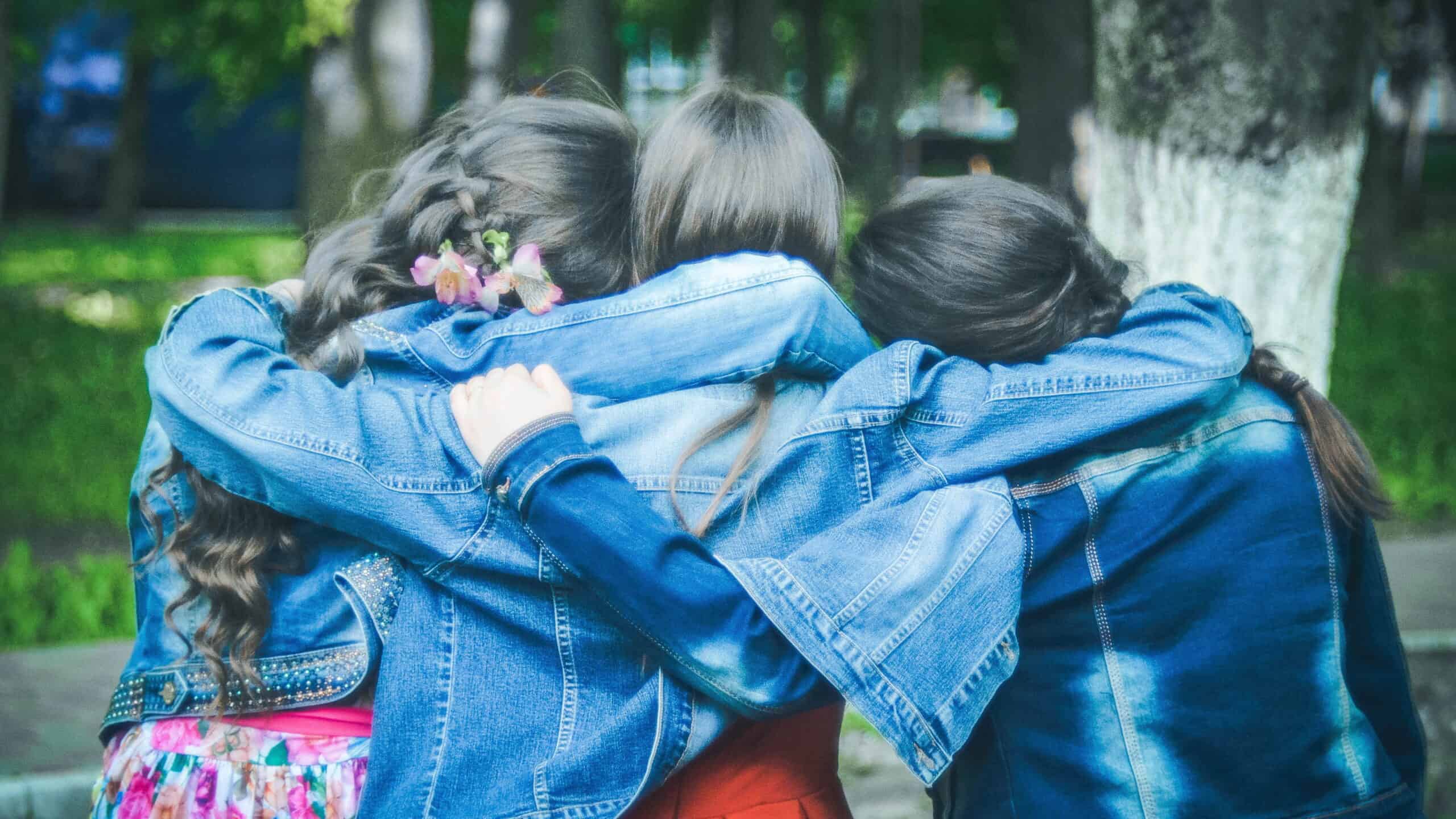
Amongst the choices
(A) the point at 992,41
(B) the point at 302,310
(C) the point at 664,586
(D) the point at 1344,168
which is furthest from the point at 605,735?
(A) the point at 992,41

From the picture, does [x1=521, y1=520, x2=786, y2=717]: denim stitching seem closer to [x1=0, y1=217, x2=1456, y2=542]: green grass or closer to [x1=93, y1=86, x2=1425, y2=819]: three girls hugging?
[x1=93, y1=86, x2=1425, y2=819]: three girls hugging

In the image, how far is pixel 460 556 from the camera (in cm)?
183

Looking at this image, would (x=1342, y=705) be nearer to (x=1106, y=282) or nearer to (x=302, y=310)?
(x=1106, y=282)

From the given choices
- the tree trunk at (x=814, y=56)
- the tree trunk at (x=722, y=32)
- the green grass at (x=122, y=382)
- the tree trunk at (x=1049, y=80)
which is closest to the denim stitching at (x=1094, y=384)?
the green grass at (x=122, y=382)

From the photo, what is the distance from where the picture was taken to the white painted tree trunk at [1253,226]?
3.65m

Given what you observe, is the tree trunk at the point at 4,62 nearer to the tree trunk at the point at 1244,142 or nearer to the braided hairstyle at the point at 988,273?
the tree trunk at the point at 1244,142

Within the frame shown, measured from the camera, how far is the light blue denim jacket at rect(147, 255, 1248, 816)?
1.77m

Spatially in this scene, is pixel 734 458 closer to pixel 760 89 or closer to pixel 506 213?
pixel 506 213

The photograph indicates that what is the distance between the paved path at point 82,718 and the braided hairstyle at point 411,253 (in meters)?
1.87

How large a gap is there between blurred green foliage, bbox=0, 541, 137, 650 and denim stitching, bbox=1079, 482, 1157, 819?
417 centimetres

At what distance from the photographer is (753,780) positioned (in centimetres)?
201

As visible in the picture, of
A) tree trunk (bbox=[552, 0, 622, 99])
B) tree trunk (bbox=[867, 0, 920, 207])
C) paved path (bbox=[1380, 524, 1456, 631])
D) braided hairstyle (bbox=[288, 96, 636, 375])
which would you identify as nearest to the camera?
braided hairstyle (bbox=[288, 96, 636, 375])

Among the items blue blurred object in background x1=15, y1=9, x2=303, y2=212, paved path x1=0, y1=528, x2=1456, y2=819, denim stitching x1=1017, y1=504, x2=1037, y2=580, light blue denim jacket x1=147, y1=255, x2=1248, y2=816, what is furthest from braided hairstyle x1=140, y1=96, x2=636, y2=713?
blue blurred object in background x1=15, y1=9, x2=303, y2=212

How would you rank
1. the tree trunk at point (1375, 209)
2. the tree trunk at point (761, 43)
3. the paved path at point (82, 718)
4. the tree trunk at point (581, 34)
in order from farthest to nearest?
the tree trunk at point (1375, 209)
the tree trunk at point (761, 43)
the tree trunk at point (581, 34)
the paved path at point (82, 718)
